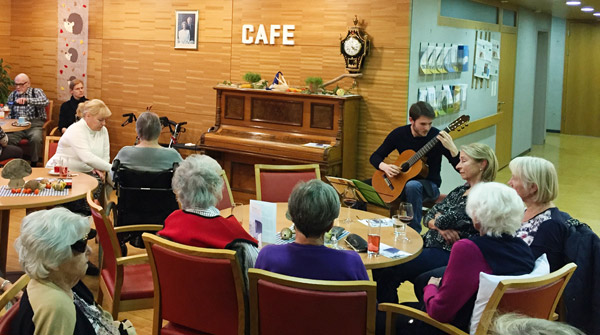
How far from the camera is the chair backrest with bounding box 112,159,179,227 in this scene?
503cm

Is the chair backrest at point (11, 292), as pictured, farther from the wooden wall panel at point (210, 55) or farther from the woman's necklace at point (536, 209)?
the wooden wall panel at point (210, 55)

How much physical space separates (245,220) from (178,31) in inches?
200

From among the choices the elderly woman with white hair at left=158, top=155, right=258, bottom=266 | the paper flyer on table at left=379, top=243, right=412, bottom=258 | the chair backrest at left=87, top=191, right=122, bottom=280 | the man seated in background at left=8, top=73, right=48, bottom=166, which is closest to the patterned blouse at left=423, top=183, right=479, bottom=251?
the paper flyer on table at left=379, top=243, right=412, bottom=258

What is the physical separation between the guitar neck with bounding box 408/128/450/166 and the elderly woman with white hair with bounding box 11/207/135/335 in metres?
3.69

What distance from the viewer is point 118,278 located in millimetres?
3730

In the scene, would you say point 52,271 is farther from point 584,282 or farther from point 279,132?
point 279,132

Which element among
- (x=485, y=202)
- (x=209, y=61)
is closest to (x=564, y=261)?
(x=485, y=202)

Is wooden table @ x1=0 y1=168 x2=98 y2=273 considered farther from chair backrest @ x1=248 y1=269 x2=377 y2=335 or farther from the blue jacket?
the blue jacket

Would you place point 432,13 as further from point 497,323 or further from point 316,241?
point 497,323

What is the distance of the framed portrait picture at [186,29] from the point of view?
8570 mm

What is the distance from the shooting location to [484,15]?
941 centimetres

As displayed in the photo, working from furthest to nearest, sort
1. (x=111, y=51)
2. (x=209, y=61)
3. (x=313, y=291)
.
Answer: (x=111, y=51) → (x=209, y=61) → (x=313, y=291)

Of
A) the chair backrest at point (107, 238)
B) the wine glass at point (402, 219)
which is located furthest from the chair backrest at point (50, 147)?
the wine glass at point (402, 219)

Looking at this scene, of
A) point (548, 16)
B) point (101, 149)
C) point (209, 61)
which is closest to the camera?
point (101, 149)
